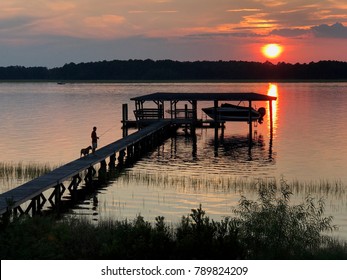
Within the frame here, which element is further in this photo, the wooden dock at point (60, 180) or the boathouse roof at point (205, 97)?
the boathouse roof at point (205, 97)

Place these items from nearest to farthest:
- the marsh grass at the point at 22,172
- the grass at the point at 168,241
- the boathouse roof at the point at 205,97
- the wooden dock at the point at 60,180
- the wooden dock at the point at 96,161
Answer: the grass at the point at 168,241 → the wooden dock at the point at 60,180 → the wooden dock at the point at 96,161 → the marsh grass at the point at 22,172 → the boathouse roof at the point at 205,97

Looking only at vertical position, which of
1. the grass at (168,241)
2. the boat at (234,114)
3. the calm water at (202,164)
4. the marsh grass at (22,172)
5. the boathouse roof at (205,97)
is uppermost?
the boathouse roof at (205,97)

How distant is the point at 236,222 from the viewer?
1738 centimetres

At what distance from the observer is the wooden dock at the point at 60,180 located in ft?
71.5

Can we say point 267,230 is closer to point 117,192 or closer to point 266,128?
point 117,192

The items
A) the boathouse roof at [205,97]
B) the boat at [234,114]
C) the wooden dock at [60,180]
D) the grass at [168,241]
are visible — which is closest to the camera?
the grass at [168,241]

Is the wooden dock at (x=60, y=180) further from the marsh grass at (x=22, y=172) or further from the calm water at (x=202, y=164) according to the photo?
the marsh grass at (x=22, y=172)

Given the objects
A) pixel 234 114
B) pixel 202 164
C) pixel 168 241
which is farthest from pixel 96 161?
pixel 234 114

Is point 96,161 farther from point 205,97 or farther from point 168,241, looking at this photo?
point 205,97

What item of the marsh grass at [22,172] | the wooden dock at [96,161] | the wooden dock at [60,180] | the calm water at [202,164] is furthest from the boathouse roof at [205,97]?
the marsh grass at [22,172]

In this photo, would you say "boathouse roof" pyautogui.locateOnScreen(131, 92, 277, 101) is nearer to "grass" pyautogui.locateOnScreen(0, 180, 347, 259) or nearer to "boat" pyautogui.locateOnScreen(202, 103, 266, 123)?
"boat" pyautogui.locateOnScreen(202, 103, 266, 123)
